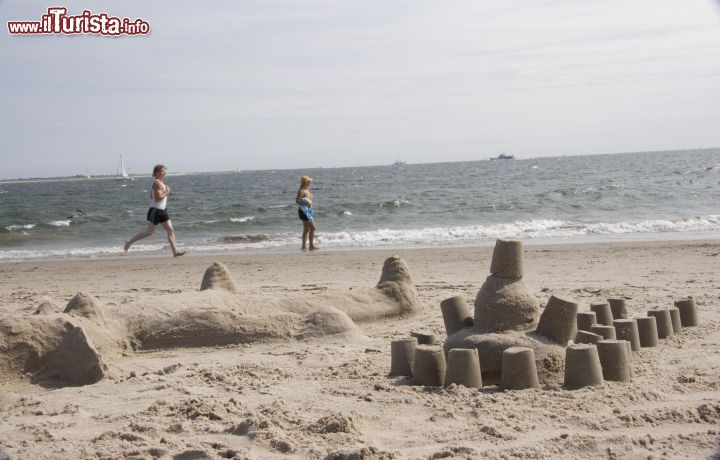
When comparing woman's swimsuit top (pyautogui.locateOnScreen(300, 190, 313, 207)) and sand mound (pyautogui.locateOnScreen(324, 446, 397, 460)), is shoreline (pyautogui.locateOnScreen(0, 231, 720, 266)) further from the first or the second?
sand mound (pyautogui.locateOnScreen(324, 446, 397, 460))

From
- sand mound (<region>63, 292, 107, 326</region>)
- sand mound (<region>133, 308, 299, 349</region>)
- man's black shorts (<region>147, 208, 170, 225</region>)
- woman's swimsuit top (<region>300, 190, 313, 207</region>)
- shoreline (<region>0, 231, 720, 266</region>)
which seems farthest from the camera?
shoreline (<region>0, 231, 720, 266</region>)

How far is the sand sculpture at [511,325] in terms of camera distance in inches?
179

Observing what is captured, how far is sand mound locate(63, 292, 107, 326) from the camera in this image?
5.36 metres

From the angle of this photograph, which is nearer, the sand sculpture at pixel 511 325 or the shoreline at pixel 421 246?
the sand sculpture at pixel 511 325

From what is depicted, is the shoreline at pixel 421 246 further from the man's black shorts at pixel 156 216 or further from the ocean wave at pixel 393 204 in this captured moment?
the ocean wave at pixel 393 204

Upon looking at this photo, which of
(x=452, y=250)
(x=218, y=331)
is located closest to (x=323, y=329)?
(x=218, y=331)

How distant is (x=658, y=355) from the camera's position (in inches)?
208

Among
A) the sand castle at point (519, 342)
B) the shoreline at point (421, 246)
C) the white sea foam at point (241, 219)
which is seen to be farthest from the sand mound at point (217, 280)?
the white sea foam at point (241, 219)

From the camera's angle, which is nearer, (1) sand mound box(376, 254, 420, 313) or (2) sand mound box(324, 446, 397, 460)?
(2) sand mound box(324, 446, 397, 460)

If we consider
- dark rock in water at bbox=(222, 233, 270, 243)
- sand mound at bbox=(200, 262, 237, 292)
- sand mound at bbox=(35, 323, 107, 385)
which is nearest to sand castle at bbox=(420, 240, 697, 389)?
sand mound at bbox=(35, 323, 107, 385)

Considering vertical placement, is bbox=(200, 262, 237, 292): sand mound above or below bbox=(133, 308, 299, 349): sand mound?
above

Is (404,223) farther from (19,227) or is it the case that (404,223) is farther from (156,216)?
(19,227)

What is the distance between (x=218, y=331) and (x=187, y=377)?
3.10ft

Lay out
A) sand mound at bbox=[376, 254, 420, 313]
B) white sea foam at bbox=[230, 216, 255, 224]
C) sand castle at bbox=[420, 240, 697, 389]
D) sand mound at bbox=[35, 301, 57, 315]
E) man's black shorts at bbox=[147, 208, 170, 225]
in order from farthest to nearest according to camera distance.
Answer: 1. white sea foam at bbox=[230, 216, 255, 224]
2. man's black shorts at bbox=[147, 208, 170, 225]
3. sand mound at bbox=[376, 254, 420, 313]
4. sand mound at bbox=[35, 301, 57, 315]
5. sand castle at bbox=[420, 240, 697, 389]
